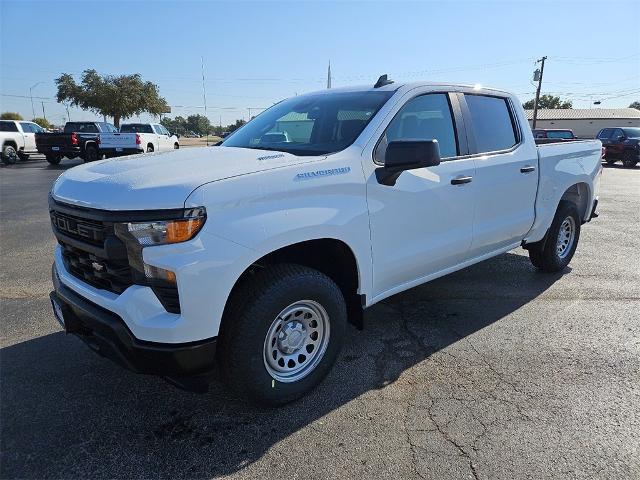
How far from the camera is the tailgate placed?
67.1 ft

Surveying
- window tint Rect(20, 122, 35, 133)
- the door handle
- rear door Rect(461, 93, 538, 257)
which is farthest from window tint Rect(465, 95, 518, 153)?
window tint Rect(20, 122, 35, 133)

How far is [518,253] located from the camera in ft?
20.8

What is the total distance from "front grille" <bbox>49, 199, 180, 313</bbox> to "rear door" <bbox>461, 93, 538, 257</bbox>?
8.68 feet

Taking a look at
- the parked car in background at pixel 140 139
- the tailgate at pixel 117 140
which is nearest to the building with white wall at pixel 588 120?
the parked car in background at pixel 140 139

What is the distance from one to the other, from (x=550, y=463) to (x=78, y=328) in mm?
2672

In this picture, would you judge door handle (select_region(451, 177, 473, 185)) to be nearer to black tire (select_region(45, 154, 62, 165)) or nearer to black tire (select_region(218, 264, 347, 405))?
black tire (select_region(218, 264, 347, 405))

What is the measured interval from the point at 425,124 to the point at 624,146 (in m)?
21.4

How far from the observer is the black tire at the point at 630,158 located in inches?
806

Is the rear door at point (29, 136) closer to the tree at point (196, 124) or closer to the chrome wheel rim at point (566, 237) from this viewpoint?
the chrome wheel rim at point (566, 237)

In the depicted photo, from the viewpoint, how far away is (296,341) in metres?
2.86

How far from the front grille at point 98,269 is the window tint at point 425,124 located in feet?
5.53

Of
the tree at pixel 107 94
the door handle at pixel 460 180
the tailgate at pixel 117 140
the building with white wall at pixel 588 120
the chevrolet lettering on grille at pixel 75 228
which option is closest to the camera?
the chevrolet lettering on grille at pixel 75 228

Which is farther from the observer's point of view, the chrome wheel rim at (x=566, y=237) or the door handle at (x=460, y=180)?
the chrome wheel rim at (x=566, y=237)

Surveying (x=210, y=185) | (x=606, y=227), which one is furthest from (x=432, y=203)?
(x=606, y=227)
